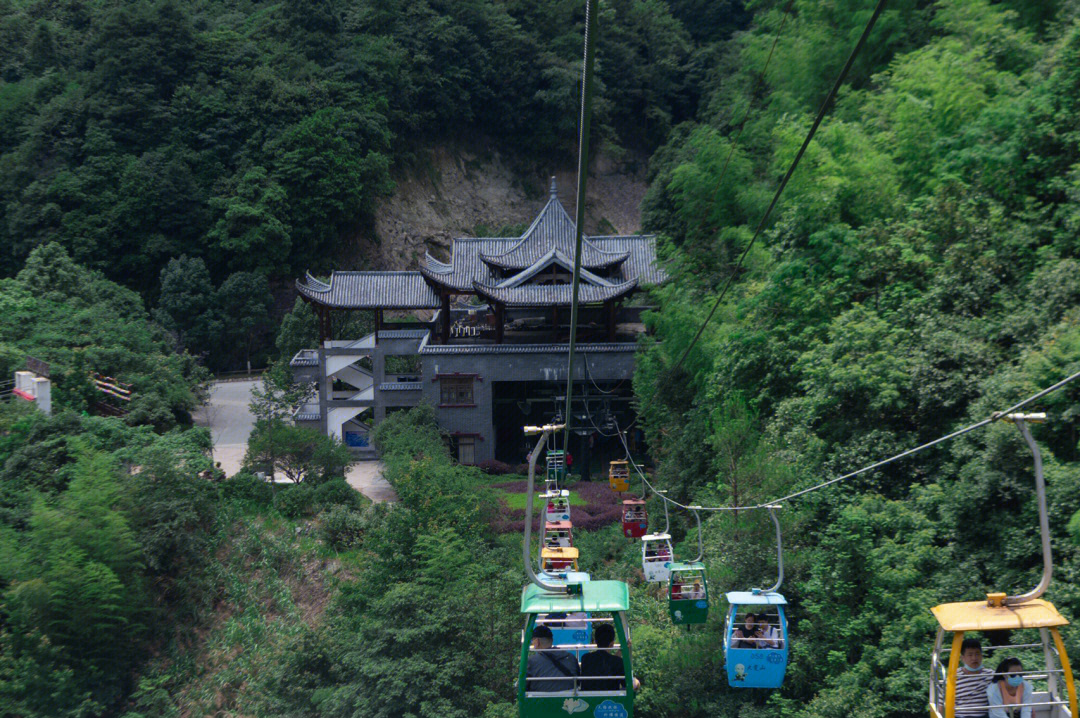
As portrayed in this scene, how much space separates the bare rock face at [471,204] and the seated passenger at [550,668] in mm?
33267

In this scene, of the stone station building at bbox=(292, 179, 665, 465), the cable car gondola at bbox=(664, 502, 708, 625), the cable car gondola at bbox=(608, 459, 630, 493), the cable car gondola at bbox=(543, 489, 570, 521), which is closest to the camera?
the cable car gondola at bbox=(664, 502, 708, 625)

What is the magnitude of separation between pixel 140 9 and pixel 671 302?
29705mm

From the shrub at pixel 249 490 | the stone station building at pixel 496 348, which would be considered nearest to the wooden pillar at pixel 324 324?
the stone station building at pixel 496 348

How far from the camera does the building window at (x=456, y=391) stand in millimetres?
25703

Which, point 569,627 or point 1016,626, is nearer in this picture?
point 1016,626

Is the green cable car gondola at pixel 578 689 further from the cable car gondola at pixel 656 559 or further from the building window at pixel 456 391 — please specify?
the building window at pixel 456 391

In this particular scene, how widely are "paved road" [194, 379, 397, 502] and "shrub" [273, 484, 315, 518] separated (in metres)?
1.72

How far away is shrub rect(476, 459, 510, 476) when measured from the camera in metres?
25.4

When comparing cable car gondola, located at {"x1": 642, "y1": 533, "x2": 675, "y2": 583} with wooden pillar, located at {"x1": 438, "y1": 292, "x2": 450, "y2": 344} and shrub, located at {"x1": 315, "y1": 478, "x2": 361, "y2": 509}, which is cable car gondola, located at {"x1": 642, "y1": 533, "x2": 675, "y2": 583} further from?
wooden pillar, located at {"x1": 438, "y1": 292, "x2": 450, "y2": 344}

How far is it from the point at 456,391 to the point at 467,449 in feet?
5.48

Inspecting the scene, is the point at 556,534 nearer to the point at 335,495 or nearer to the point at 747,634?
the point at 747,634

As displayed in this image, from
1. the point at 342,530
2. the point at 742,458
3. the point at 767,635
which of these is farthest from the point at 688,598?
the point at 342,530

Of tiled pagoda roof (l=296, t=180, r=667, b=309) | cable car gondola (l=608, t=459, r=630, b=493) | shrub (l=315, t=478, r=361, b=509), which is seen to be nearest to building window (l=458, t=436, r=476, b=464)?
tiled pagoda roof (l=296, t=180, r=667, b=309)

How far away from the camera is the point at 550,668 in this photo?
21.6 ft
